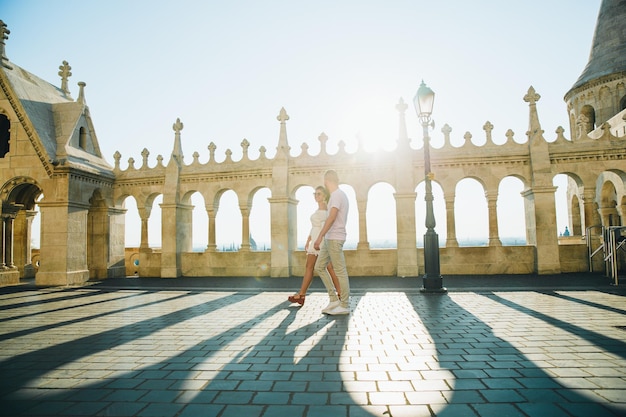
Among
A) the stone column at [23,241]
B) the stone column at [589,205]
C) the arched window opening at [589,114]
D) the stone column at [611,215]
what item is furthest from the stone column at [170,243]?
the arched window opening at [589,114]

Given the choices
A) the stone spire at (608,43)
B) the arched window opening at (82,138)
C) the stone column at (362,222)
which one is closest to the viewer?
the stone column at (362,222)

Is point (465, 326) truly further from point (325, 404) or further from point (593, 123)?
point (593, 123)

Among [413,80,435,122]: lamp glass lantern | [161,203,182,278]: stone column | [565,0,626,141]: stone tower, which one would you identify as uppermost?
[565,0,626,141]: stone tower

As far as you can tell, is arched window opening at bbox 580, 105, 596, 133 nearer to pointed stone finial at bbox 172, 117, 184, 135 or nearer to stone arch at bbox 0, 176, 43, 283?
pointed stone finial at bbox 172, 117, 184, 135

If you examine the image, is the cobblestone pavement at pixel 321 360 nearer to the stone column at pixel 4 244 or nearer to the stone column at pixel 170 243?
the stone column at pixel 170 243

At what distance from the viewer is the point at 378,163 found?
13969 mm

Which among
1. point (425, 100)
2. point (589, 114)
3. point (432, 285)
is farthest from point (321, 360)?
point (589, 114)

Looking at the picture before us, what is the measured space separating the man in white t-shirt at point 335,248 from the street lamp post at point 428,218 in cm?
325

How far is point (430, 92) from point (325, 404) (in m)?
8.54

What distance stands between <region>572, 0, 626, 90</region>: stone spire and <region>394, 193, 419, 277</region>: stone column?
1975 centimetres

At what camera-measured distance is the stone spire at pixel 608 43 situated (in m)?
23.3

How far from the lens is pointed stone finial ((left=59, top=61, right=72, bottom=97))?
16.6 metres

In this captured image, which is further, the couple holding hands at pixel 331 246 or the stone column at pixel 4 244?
the stone column at pixel 4 244

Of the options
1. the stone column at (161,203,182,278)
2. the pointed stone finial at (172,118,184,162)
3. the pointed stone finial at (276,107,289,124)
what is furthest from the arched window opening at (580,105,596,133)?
the stone column at (161,203,182,278)
